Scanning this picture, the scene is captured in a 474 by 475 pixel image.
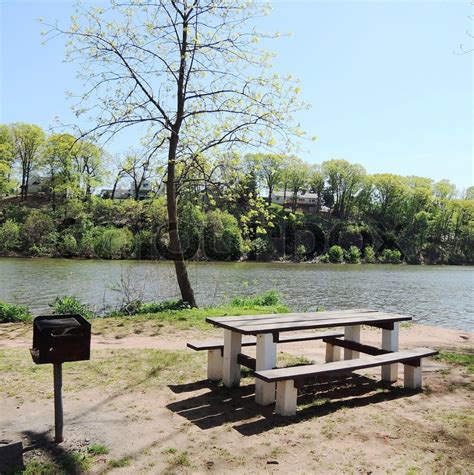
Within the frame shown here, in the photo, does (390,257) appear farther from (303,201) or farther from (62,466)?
(62,466)

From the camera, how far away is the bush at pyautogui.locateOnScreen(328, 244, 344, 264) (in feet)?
208

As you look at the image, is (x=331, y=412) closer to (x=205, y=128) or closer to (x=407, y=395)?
(x=407, y=395)

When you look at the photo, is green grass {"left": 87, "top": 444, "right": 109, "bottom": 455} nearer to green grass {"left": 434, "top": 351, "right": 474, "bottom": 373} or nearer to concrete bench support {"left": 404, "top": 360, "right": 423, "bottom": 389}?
concrete bench support {"left": 404, "top": 360, "right": 423, "bottom": 389}

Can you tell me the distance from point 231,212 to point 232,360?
8.03m

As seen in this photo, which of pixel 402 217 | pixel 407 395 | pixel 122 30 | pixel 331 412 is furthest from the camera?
pixel 402 217

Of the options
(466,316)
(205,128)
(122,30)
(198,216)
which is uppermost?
(122,30)

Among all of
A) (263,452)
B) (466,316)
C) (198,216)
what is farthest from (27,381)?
Result: (466,316)

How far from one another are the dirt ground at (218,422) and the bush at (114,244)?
36355 mm

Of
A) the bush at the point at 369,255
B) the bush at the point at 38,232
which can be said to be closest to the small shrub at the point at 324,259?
Answer: the bush at the point at 369,255

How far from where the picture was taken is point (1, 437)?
12.3 ft

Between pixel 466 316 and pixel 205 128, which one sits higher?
pixel 205 128

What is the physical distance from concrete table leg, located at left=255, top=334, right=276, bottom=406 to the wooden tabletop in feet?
0.49

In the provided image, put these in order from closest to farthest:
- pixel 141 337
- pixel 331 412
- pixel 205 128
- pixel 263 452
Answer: pixel 263 452 < pixel 331 412 < pixel 141 337 < pixel 205 128

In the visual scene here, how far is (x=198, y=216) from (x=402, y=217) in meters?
71.3
